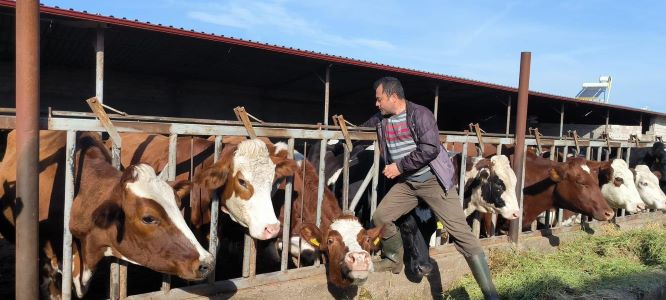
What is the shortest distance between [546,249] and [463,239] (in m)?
3.28

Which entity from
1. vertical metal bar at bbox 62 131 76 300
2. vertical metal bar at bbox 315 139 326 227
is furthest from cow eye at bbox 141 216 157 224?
vertical metal bar at bbox 315 139 326 227

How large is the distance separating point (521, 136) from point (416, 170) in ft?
8.55

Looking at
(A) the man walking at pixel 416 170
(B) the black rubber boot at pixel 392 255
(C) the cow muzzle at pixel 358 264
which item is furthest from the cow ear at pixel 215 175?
(B) the black rubber boot at pixel 392 255

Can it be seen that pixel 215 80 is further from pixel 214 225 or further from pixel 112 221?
pixel 112 221

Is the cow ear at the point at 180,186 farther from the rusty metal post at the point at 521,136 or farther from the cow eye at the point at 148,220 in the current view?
the rusty metal post at the point at 521,136

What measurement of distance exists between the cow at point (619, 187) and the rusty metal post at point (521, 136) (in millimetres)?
1812

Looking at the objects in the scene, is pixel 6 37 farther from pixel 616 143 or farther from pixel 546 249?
pixel 616 143

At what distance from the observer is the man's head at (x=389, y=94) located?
13.4 ft

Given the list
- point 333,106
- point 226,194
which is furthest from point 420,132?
point 333,106

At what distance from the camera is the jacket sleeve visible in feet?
13.0

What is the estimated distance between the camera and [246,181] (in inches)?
151

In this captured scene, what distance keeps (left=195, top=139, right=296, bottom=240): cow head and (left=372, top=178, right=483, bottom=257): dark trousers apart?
3.61ft

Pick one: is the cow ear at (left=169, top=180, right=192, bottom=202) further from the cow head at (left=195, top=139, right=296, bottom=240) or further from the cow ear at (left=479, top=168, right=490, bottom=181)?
the cow ear at (left=479, top=168, right=490, bottom=181)

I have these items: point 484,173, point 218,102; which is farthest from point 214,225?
point 218,102
